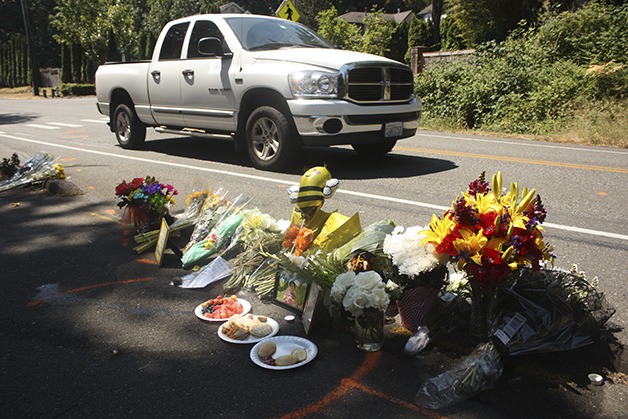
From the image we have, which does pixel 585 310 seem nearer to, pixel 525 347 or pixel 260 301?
pixel 525 347

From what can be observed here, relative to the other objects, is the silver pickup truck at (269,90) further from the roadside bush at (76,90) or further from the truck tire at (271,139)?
the roadside bush at (76,90)

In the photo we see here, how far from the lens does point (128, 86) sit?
9.95 meters

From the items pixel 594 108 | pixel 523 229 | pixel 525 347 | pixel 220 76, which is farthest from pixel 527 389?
pixel 594 108

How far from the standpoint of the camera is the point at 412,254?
3.11 m

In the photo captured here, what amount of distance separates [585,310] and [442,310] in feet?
2.42

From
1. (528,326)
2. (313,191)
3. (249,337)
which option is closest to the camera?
(528,326)

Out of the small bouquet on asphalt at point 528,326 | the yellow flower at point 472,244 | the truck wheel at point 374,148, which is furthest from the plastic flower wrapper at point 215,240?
the truck wheel at point 374,148

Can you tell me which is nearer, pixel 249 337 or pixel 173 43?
pixel 249 337

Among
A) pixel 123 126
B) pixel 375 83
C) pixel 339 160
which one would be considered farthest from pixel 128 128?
pixel 375 83

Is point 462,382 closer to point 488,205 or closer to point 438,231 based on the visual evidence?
point 438,231

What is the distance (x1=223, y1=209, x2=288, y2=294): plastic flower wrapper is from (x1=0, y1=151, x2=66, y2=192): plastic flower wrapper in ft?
12.9

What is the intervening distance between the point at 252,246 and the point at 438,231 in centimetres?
167

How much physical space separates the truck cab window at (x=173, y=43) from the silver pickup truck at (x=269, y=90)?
2 cm

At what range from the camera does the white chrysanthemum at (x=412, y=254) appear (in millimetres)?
3055
